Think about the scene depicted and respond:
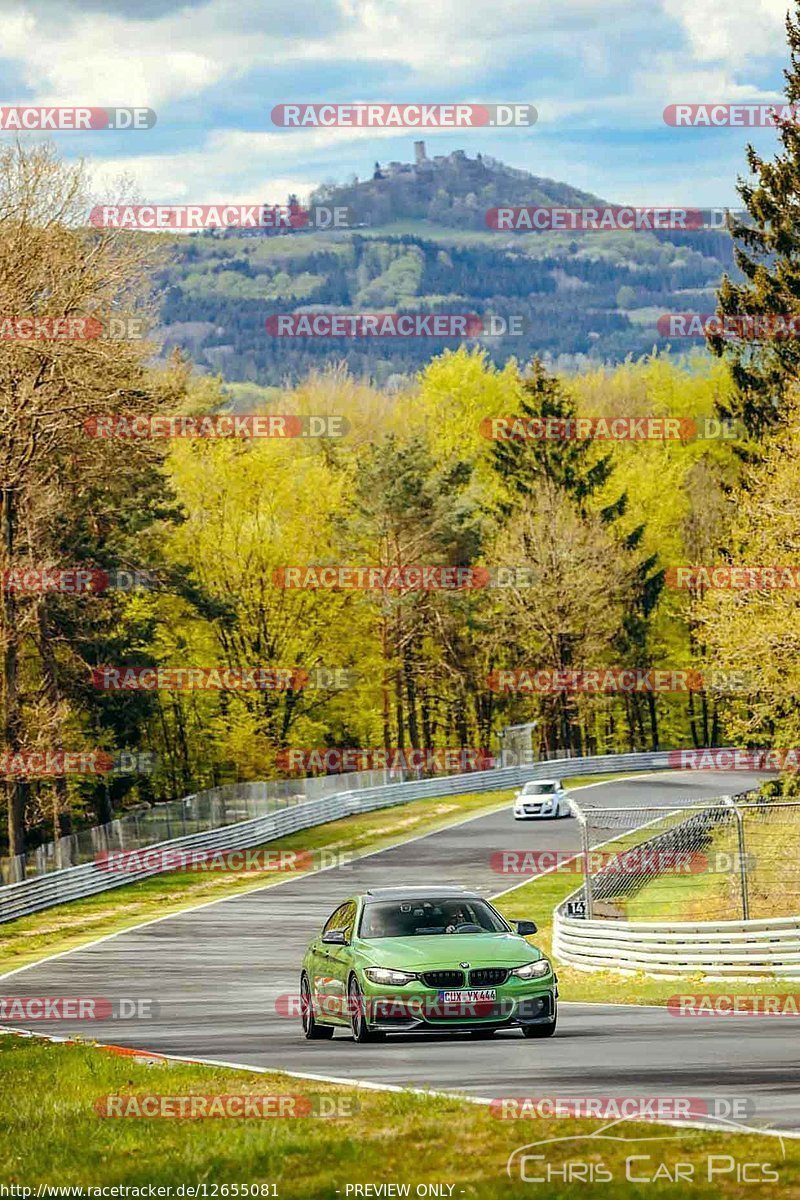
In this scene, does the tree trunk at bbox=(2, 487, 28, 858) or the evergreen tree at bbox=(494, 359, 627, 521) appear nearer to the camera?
the tree trunk at bbox=(2, 487, 28, 858)

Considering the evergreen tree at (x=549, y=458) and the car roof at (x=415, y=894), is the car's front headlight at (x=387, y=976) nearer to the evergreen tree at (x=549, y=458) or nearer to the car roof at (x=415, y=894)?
the car roof at (x=415, y=894)

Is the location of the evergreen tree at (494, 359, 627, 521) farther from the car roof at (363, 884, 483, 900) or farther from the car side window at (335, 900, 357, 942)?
the car roof at (363, 884, 483, 900)

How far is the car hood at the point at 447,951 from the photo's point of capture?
15789mm

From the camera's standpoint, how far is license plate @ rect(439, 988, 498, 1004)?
51.2 feet

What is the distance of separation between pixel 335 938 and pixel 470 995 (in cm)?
210

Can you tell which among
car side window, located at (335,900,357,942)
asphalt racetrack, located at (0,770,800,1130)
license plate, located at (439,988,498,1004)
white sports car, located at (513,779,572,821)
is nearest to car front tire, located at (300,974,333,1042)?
asphalt racetrack, located at (0,770,800,1130)

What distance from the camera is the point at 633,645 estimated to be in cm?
9112

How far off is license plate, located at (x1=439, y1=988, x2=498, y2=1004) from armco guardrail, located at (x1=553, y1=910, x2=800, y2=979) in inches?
259

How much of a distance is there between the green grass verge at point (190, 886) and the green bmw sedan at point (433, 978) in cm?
1779

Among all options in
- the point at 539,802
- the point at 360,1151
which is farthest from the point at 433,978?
the point at 539,802

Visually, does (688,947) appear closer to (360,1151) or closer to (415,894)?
(415,894)

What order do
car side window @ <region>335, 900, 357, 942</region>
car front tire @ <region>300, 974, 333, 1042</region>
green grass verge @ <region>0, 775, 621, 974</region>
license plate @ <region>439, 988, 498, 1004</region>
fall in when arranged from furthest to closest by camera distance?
green grass verge @ <region>0, 775, 621, 974</region>, car front tire @ <region>300, 974, 333, 1042</region>, car side window @ <region>335, 900, 357, 942</region>, license plate @ <region>439, 988, 498, 1004</region>

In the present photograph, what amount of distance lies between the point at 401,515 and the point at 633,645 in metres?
16.8

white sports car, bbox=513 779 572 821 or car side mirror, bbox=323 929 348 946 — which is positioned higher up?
car side mirror, bbox=323 929 348 946
